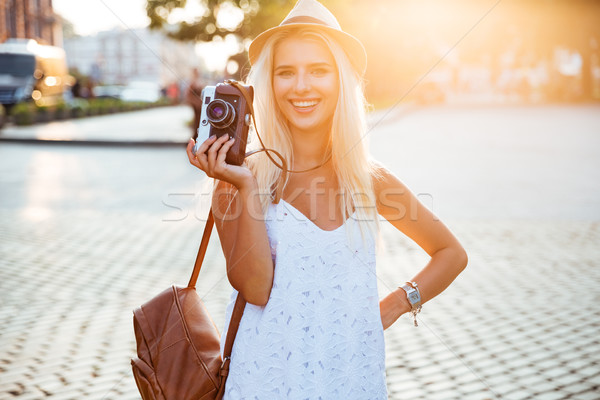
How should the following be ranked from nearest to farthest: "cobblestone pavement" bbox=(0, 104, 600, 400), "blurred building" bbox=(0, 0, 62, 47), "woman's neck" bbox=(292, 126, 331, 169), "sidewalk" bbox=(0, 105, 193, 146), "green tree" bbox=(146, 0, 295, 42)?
"woman's neck" bbox=(292, 126, 331, 169)
"cobblestone pavement" bbox=(0, 104, 600, 400)
"sidewalk" bbox=(0, 105, 193, 146)
"green tree" bbox=(146, 0, 295, 42)
"blurred building" bbox=(0, 0, 62, 47)

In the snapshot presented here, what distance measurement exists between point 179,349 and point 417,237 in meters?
0.97

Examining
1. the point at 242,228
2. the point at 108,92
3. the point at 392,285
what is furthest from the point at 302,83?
the point at 108,92

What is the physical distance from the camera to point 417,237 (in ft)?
7.75

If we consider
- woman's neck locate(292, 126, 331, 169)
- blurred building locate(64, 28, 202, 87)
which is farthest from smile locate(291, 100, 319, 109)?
blurred building locate(64, 28, 202, 87)

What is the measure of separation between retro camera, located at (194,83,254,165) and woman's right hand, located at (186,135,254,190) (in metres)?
0.03

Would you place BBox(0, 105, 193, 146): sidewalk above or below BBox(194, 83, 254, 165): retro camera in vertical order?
below

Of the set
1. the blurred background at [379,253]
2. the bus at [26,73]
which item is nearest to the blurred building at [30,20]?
the bus at [26,73]

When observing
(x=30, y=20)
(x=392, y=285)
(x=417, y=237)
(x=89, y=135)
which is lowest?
(x=89, y=135)

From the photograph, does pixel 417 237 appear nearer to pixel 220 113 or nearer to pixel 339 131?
pixel 339 131

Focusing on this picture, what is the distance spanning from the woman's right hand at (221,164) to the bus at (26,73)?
26581mm

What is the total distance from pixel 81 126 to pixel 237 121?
2329cm

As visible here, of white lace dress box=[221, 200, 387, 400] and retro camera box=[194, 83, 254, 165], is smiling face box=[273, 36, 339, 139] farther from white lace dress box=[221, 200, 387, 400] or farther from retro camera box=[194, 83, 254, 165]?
white lace dress box=[221, 200, 387, 400]

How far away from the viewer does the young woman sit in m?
1.89

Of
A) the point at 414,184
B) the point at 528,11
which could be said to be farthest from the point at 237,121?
the point at 528,11
